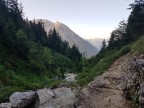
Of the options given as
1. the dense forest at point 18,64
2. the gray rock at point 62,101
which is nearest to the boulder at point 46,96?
the gray rock at point 62,101

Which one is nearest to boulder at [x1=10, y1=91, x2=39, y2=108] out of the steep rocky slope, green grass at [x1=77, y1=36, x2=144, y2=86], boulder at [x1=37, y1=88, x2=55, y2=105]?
boulder at [x1=37, y1=88, x2=55, y2=105]

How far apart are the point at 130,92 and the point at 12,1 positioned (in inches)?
3837

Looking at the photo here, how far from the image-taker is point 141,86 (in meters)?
15.2

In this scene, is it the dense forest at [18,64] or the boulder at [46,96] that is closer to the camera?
the boulder at [46,96]

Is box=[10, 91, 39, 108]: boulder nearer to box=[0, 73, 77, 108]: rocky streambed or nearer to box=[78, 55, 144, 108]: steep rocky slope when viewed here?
box=[0, 73, 77, 108]: rocky streambed

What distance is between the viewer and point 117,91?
1802cm

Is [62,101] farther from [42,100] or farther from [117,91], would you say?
[117,91]

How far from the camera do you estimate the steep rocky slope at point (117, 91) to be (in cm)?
1639

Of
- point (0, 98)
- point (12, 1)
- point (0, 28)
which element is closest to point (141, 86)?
point (0, 98)

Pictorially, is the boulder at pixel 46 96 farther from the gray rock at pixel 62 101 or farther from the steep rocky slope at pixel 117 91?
the steep rocky slope at pixel 117 91

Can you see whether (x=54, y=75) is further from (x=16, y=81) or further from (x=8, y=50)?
(x=16, y=81)

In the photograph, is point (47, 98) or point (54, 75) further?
point (54, 75)

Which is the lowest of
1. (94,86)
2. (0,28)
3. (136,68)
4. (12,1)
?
(94,86)

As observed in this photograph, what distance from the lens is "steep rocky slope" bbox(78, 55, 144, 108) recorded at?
16.4 m
